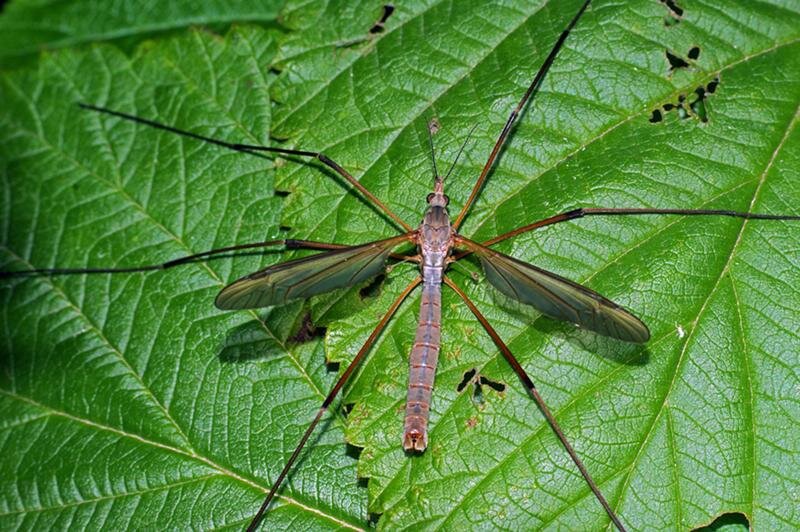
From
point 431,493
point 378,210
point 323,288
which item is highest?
point 378,210

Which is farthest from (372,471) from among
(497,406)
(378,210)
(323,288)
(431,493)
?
(378,210)

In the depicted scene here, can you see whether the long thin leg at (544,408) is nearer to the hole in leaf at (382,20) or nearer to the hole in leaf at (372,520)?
the hole in leaf at (372,520)

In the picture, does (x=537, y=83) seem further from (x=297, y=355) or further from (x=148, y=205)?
(x=148, y=205)

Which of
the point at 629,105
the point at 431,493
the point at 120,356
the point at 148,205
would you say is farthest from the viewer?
the point at 148,205

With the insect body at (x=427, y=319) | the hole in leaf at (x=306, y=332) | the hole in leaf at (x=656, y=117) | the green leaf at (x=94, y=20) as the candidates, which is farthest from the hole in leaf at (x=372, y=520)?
the green leaf at (x=94, y=20)

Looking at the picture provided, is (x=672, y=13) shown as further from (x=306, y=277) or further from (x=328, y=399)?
(x=328, y=399)
